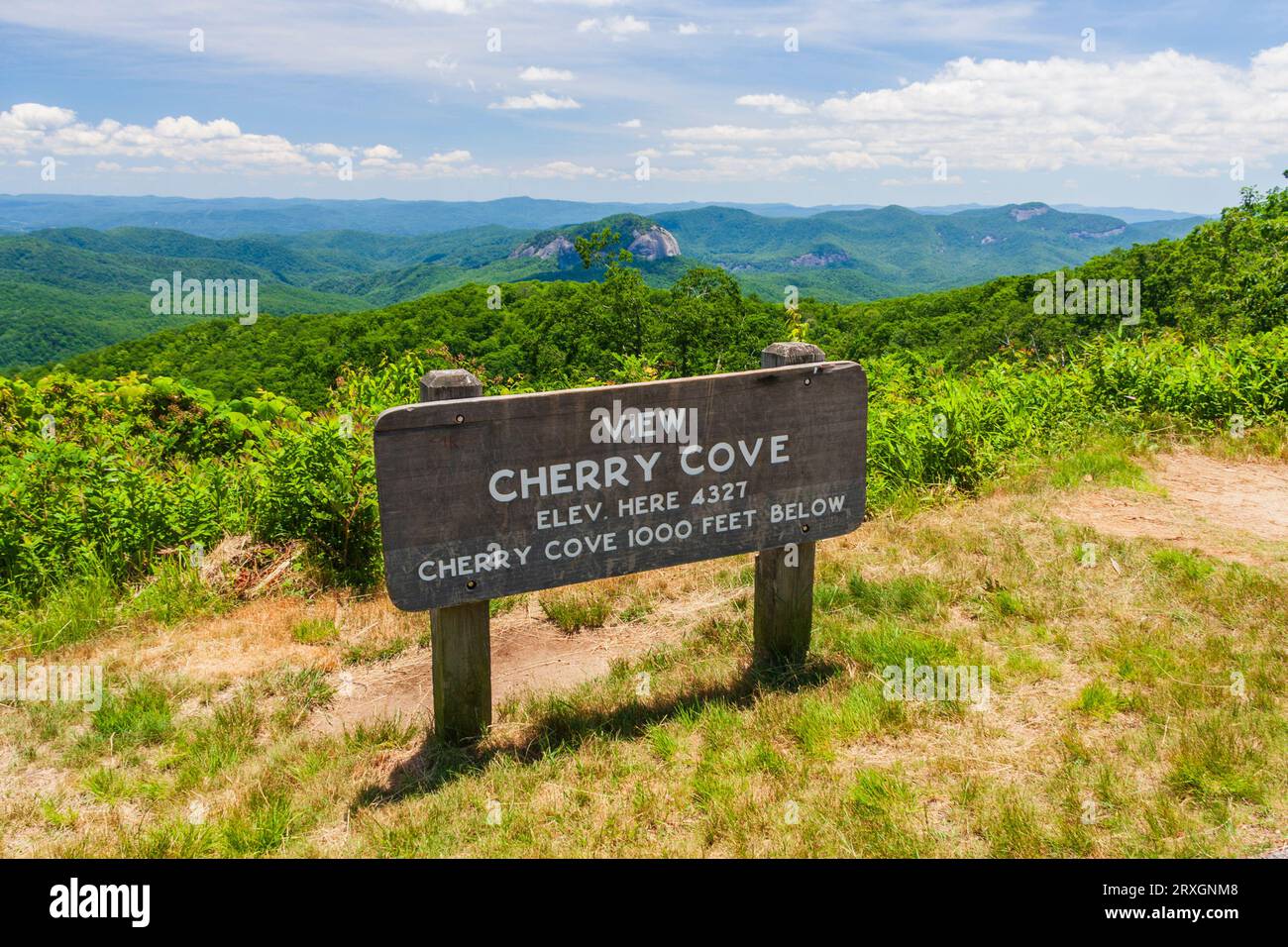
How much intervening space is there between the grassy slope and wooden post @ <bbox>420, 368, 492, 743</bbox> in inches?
5.2

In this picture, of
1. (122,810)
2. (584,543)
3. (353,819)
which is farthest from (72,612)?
(584,543)

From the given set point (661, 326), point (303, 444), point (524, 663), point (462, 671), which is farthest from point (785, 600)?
point (661, 326)

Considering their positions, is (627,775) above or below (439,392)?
below

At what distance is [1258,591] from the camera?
14.1 feet

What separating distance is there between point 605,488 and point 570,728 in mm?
1066

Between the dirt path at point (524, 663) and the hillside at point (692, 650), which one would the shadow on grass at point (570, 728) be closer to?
the hillside at point (692, 650)

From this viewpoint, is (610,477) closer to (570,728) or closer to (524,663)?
(570,728)

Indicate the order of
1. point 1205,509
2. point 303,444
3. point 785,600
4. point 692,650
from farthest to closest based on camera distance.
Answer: point 1205,509
point 303,444
point 692,650
point 785,600

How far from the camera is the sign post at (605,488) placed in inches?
124

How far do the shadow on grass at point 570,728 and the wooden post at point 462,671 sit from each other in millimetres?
77

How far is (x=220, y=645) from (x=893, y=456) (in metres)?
5.24

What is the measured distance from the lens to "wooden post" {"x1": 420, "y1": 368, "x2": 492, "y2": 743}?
340cm

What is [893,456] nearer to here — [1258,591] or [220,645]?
[1258,591]

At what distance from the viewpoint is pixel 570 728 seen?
142 inches
